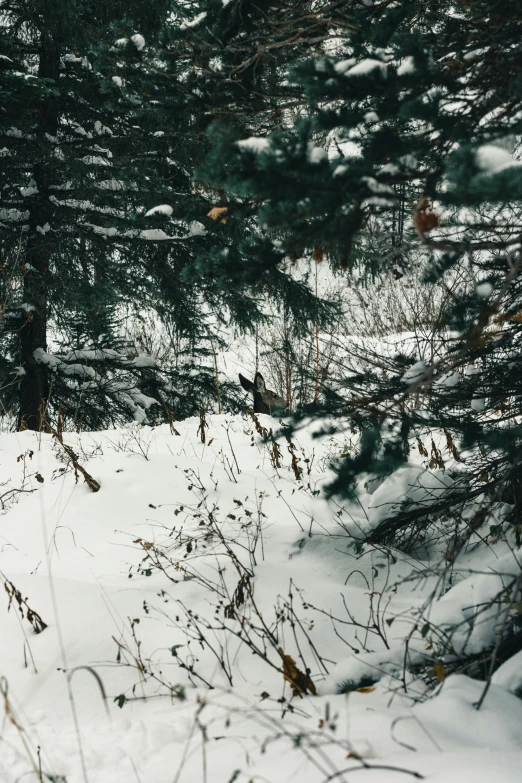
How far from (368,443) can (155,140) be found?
5570 millimetres

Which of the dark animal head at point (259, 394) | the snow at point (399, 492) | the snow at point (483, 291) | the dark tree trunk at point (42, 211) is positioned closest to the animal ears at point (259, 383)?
the dark animal head at point (259, 394)

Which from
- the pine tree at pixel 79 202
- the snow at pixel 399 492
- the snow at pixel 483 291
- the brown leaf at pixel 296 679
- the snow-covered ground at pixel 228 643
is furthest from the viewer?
the pine tree at pixel 79 202

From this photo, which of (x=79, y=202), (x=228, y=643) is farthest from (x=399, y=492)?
(x=79, y=202)

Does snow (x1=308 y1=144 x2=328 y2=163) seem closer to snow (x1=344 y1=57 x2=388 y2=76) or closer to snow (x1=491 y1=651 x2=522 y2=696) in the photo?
snow (x1=344 y1=57 x2=388 y2=76)

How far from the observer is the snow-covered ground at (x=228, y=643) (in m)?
1.33

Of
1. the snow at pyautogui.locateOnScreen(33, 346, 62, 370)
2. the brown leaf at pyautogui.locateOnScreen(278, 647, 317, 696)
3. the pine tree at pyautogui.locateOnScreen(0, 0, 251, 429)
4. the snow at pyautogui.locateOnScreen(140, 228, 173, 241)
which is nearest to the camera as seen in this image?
the brown leaf at pyautogui.locateOnScreen(278, 647, 317, 696)

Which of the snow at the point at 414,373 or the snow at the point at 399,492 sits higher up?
the snow at the point at 414,373

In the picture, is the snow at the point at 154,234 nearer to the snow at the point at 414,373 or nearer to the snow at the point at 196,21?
the snow at the point at 196,21

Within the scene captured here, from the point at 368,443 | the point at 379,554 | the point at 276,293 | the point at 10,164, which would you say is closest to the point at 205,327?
the point at 276,293

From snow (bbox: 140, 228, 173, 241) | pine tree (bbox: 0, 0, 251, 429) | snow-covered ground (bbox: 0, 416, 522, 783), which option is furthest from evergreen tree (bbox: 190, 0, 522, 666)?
snow (bbox: 140, 228, 173, 241)

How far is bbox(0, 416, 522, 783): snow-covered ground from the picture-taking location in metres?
1.33

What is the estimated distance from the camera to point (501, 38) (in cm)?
159

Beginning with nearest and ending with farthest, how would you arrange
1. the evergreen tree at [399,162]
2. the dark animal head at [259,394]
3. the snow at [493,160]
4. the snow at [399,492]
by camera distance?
the snow at [493,160], the evergreen tree at [399,162], the snow at [399,492], the dark animal head at [259,394]

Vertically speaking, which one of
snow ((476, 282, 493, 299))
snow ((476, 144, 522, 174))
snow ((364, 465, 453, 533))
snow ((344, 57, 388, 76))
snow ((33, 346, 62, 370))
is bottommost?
snow ((364, 465, 453, 533))
